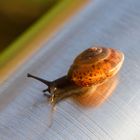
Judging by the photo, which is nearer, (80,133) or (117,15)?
(80,133)

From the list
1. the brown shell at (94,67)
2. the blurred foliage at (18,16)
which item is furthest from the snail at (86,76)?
the blurred foliage at (18,16)

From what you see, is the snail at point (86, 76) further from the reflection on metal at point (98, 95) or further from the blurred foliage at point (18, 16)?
the blurred foliage at point (18, 16)

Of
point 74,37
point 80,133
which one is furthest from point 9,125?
point 74,37

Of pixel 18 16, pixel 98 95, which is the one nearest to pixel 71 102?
pixel 98 95

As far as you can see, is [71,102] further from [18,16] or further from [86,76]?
[18,16]

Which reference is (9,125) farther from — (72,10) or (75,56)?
(72,10)
